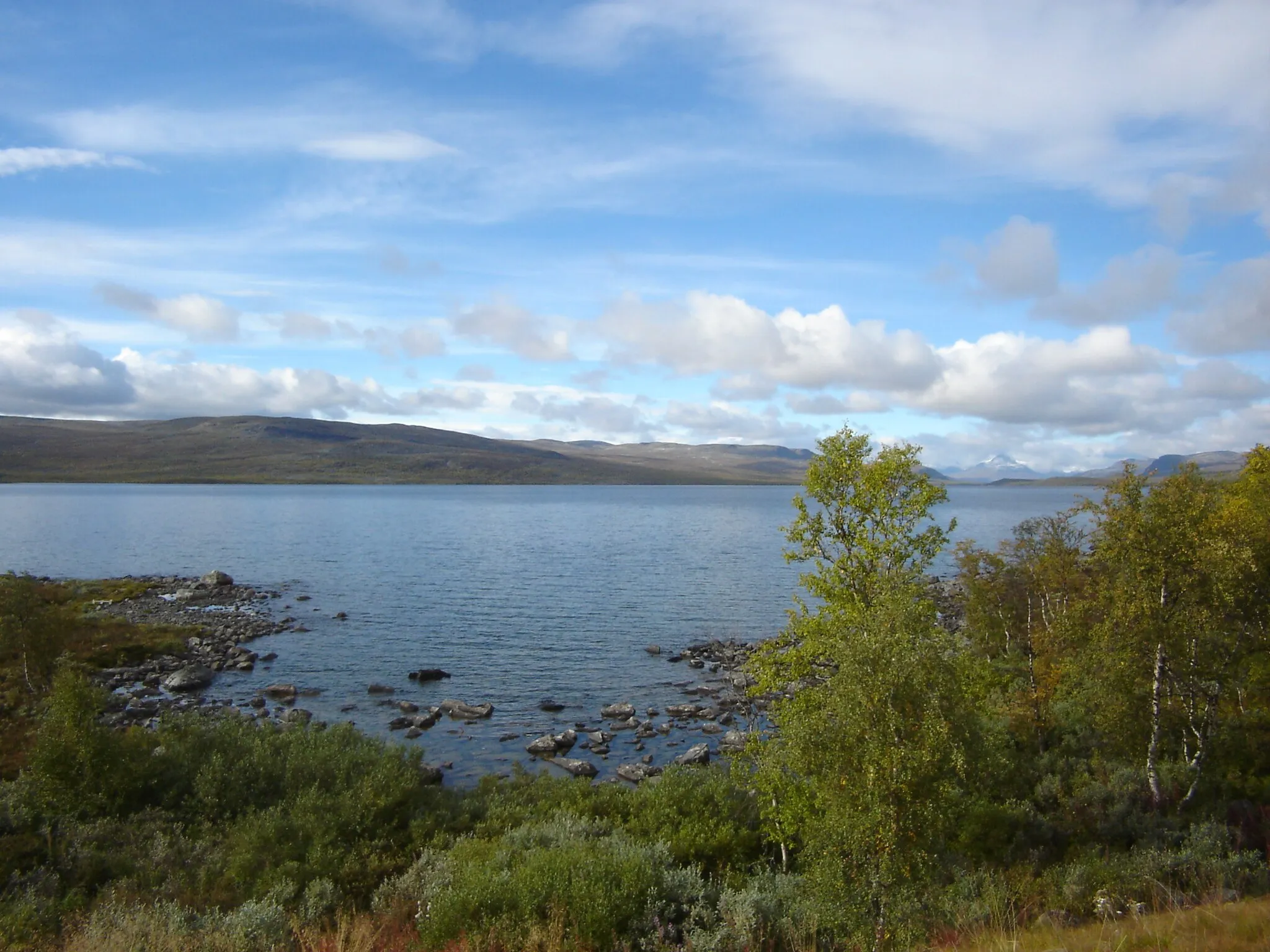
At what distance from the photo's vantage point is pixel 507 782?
30.3 m

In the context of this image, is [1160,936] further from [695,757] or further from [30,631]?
[30,631]

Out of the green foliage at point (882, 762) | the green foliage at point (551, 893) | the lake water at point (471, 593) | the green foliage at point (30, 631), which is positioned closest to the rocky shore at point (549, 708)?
the lake water at point (471, 593)

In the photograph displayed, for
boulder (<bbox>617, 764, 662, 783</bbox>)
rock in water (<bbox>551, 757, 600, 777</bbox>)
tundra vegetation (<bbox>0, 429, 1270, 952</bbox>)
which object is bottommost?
rock in water (<bbox>551, 757, 600, 777</bbox>)

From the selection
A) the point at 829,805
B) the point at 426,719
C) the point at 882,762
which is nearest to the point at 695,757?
the point at 426,719

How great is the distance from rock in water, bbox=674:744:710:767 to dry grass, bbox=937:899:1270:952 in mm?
20755

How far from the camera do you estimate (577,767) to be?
34.8 meters

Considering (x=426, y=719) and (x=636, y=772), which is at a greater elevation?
(x=636, y=772)

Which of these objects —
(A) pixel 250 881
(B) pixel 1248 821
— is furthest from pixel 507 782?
(B) pixel 1248 821

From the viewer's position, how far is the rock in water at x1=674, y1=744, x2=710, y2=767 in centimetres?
3497

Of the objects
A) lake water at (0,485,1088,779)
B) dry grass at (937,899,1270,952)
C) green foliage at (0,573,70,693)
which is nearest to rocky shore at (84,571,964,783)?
lake water at (0,485,1088,779)

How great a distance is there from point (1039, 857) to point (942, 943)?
1070 centimetres

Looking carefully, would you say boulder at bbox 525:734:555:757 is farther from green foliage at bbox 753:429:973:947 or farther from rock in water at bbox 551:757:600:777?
green foliage at bbox 753:429:973:947

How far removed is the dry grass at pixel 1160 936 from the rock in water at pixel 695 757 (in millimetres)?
20755

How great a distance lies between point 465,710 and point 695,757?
14520mm
